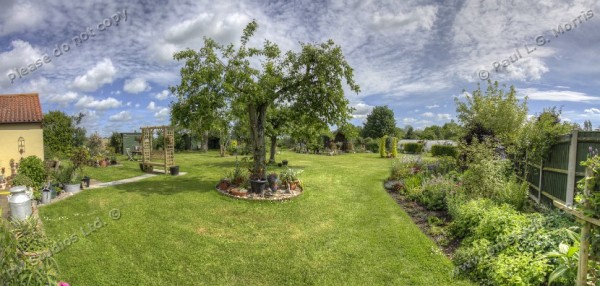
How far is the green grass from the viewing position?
4.92 meters

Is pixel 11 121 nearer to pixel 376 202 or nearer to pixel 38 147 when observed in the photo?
pixel 38 147

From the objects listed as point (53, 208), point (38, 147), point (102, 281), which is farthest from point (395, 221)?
point (38, 147)

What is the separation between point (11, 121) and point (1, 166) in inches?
63.0

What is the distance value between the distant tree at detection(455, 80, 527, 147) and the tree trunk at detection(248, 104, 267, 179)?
27.9 feet

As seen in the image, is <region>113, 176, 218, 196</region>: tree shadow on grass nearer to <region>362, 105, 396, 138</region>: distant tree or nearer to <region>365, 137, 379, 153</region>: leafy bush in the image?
<region>365, 137, 379, 153</region>: leafy bush

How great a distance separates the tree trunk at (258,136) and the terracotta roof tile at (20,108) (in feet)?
25.7

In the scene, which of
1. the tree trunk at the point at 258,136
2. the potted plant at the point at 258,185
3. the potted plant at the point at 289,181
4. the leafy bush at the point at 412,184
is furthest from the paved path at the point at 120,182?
the leafy bush at the point at 412,184

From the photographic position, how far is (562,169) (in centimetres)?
660

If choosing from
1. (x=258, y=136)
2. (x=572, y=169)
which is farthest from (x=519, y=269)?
Answer: (x=258, y=136)

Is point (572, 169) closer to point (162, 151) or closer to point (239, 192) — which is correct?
point (239, 192)

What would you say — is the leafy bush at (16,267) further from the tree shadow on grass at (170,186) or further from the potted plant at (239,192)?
the tree shadow on grass at (170,186)

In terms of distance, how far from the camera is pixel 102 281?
463cm

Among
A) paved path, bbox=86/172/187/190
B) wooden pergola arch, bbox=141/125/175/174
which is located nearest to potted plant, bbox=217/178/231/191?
paved path, bbox=86/172/187/190

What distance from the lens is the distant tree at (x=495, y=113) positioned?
1356cm
